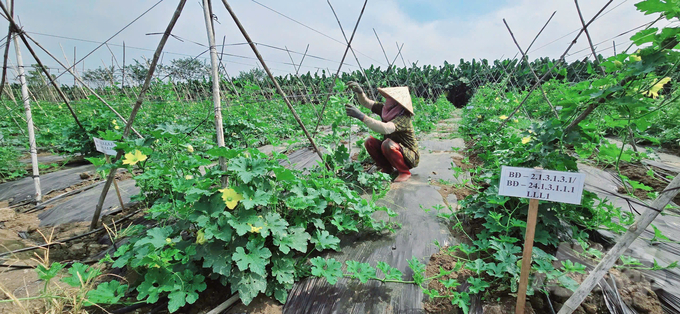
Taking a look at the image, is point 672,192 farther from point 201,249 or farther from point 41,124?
point 41,124

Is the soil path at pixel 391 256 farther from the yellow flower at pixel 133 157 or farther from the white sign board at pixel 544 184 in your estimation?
the yellow flower at pixel 133 157

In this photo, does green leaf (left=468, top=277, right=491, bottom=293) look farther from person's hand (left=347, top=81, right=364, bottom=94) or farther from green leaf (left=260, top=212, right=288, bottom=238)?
person's hand (left=347, top=81, right=364, bottom=94)

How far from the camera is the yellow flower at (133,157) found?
158 cm

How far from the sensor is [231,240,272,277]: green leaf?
4.21ft

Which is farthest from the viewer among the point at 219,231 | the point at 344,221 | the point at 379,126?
→ the point at 379,126

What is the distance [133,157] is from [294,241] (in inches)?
45.2

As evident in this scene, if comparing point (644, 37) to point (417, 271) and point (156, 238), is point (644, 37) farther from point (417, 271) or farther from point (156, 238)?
point (156, 238)

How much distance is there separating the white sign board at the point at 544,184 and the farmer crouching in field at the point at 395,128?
171 centimetres

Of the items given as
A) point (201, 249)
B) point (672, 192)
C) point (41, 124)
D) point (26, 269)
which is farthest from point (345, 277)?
point (41, 124)

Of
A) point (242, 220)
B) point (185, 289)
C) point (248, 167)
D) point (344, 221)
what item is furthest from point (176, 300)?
point (344, 221)

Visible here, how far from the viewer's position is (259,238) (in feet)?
4.78

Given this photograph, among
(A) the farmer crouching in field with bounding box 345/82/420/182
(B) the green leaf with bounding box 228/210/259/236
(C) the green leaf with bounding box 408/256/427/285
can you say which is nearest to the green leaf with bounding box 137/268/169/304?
(B) the green leaf with bounding box 228/210/259/236

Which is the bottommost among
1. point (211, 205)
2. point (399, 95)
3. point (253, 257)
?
point (253, 257)

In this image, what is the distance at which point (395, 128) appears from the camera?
2945 millimetres
